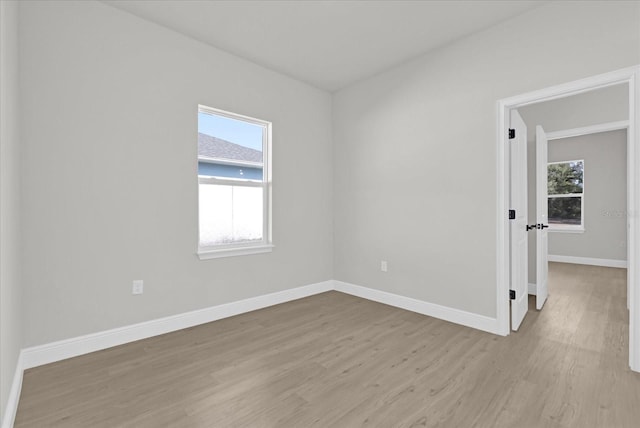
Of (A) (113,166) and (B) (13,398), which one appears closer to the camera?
(B) (13,398)

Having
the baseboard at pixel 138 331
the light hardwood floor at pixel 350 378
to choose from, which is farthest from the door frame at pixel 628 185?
the baseboard at pixel 138 331

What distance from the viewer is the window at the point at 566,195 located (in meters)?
6.51

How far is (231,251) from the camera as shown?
11.1 ft

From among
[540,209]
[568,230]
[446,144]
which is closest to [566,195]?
[568,230]

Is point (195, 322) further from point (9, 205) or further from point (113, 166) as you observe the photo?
point (9, 205)

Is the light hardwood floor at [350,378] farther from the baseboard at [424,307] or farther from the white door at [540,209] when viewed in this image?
the white door at [540,209]

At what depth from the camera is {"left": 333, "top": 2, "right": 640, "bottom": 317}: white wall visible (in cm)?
247

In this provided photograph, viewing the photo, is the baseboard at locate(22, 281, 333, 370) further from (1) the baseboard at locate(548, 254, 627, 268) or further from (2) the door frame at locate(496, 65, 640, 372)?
(1) the baseboard at locate(548, 254, 627, 268)

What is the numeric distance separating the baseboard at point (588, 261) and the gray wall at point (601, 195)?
0.21 feet

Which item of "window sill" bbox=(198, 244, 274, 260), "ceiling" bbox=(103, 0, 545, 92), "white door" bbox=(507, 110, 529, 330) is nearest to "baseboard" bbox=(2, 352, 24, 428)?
"window sill" bbox=(198, 244, 274, 260)

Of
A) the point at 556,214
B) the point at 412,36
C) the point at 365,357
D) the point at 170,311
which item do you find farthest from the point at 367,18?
the point at 556,214

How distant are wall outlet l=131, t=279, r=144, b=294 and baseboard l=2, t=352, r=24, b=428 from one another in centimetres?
79

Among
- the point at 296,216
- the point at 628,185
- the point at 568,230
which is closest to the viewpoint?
the point at 628,185

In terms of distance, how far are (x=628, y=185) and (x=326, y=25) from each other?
2.73 metres
